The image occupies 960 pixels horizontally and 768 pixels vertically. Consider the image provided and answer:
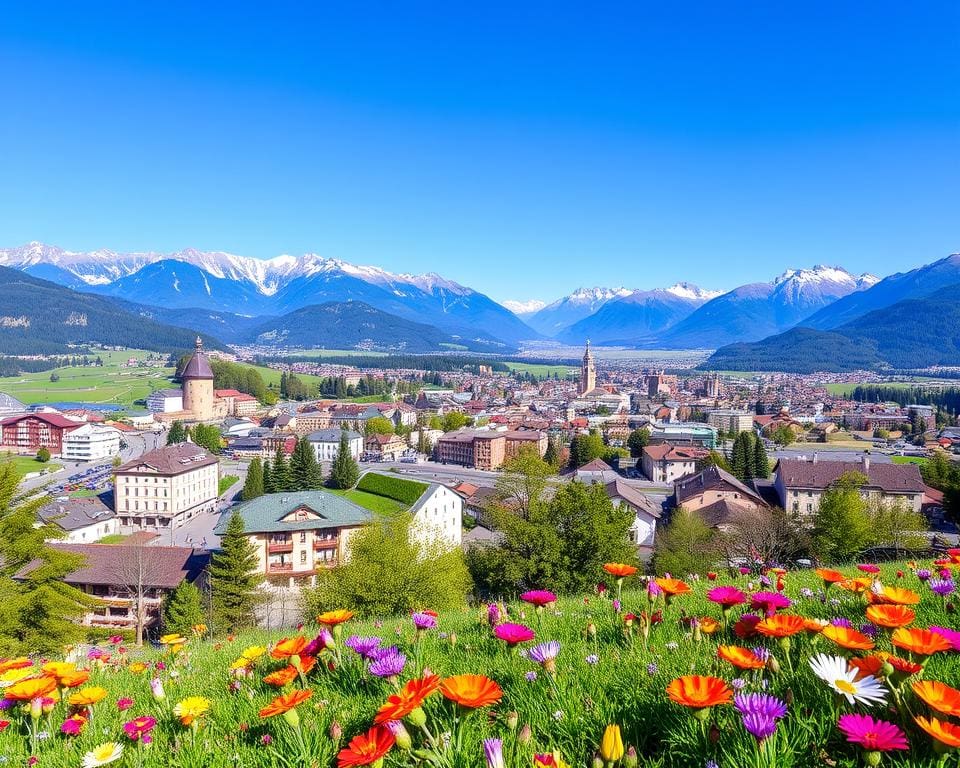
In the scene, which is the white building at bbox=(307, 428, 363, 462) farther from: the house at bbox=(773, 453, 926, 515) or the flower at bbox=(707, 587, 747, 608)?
the flower at bbox=(707, 587, 747, 608)

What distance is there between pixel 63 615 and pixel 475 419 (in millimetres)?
86004

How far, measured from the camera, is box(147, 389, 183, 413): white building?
103m

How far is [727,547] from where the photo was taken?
2484 cm

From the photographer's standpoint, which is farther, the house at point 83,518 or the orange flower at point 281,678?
the house at point 83,518

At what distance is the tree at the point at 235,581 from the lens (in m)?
21.8

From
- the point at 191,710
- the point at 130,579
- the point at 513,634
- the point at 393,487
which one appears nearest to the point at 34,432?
the point at 393,487

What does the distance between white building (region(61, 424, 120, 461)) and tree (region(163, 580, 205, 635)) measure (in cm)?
5680

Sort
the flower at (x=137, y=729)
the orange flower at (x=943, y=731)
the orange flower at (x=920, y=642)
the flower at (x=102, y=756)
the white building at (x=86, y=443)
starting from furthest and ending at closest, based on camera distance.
→ the white building at (x=86, y=443)
the flower at (x=137, y=729)
the flower at (x=102, y=756)
the orange flower at (x=920, y=642)
the orange flower at (x=943, y=731)

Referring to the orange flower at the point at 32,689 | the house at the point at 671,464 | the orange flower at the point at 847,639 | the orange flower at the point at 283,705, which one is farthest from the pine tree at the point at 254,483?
the orange flower at the point at 847,639

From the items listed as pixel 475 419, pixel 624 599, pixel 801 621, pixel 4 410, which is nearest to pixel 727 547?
pixel 624 599

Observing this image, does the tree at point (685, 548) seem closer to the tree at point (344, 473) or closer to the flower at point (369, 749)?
the flower at point (369, 749)

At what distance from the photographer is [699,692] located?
173 cm

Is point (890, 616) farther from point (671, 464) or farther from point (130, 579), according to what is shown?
point (671, 464)

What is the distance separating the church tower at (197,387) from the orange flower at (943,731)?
10980 cm
